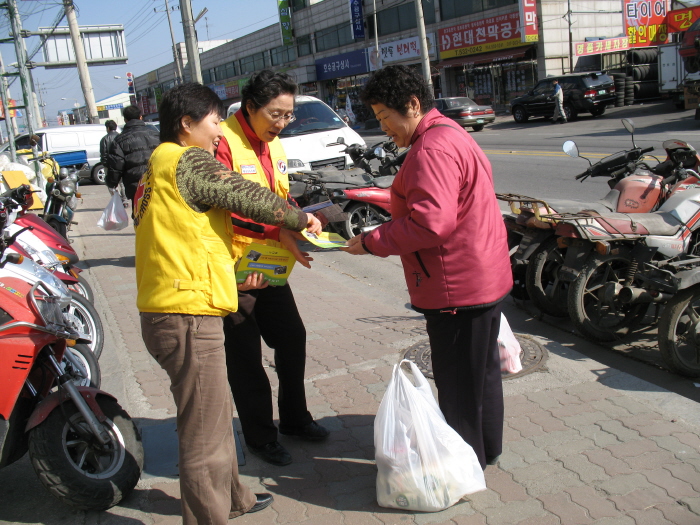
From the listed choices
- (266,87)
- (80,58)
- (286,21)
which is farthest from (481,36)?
(266,87)

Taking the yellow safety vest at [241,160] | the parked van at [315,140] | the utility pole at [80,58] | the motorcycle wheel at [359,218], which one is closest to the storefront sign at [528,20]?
the utility pole at [80,58]

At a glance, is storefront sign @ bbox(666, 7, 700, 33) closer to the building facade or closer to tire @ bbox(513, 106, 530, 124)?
the building facade

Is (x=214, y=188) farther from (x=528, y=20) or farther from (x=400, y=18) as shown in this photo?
(x=400, y=18)

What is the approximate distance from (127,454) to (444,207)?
1836mm

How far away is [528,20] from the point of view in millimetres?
33000

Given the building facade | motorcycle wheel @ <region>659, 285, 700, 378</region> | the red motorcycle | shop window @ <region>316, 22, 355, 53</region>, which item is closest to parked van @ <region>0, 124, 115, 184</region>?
the red motorcycle

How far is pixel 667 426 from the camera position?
3.41 metres

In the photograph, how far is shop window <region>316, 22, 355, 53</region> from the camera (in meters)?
48.5

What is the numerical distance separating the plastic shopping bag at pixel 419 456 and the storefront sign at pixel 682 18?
25563 millimetres

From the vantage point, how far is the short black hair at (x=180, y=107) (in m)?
2.53

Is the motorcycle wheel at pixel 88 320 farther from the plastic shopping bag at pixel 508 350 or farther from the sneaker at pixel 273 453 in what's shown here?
the plastic shopping bag at pixel 508 350

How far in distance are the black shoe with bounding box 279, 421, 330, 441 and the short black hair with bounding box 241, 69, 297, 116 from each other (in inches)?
67.1

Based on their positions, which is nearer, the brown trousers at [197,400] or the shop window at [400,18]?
the brown trousers at [197,400]

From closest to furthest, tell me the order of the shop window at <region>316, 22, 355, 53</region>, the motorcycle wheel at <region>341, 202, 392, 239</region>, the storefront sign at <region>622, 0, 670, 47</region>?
the motorcycle wheel at <region>341, 202, 392, 239</region> → the storefront sign at <region>622, 0, 670, 47</region> → the shop window at <region>316, 22, 355, 53</region>
